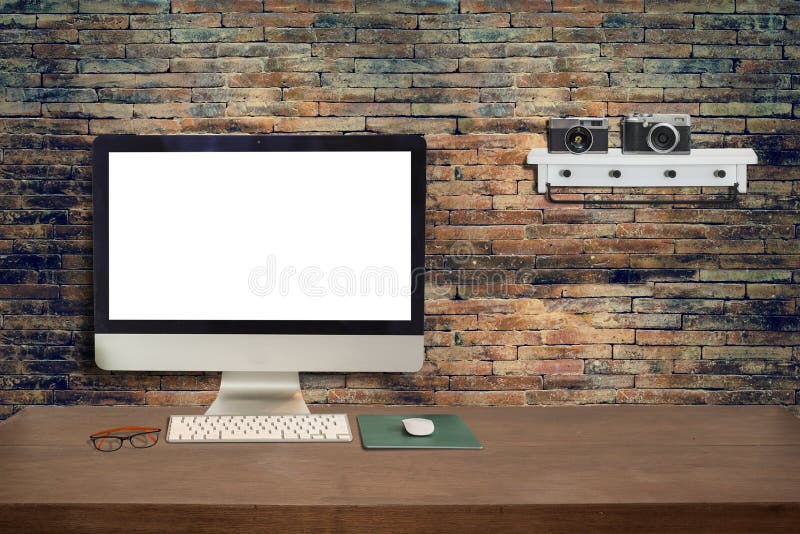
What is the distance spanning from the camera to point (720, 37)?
2.00 m

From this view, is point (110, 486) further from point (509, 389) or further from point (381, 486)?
point (509, 389)

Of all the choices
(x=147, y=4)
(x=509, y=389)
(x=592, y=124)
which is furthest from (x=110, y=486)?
(x=592, y=124)

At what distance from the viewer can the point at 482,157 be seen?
200 centimetres

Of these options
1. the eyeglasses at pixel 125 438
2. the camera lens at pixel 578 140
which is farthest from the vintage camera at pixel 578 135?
the eyeglasses at pixel 125 438

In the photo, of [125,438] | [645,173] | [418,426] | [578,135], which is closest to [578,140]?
[578,135]

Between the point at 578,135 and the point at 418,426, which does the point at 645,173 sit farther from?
the point at 418,426

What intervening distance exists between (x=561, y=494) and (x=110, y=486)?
32.0 inches

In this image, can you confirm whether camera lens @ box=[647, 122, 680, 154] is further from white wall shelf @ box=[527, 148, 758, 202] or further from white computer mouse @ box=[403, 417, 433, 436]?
white computer mouse @ box=[403, 417, 433, 436]

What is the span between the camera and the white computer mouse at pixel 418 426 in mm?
1581

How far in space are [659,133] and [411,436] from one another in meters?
1.06

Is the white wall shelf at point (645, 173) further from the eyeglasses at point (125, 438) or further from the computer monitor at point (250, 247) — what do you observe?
the eyeglasses at point (125, 438)

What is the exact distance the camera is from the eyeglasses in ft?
4.99

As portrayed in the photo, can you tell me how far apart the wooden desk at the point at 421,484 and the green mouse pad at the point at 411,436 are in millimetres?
27

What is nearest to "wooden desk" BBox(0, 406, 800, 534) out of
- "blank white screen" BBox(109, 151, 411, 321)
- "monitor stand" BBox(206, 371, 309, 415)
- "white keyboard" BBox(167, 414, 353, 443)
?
"white keyboard" BBox(167, 414, 353, 443)
